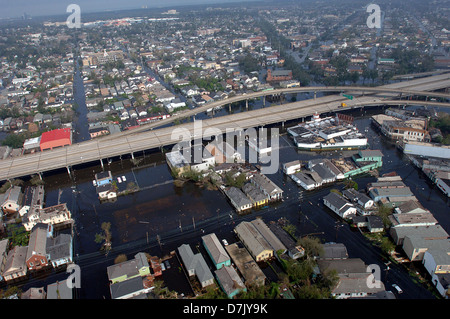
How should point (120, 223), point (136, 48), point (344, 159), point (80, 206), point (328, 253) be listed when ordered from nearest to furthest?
point (328, 253) < point (120, 223) < point (80, 206) < point (344, 159) < point (136, 48)

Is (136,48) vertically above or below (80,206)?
above

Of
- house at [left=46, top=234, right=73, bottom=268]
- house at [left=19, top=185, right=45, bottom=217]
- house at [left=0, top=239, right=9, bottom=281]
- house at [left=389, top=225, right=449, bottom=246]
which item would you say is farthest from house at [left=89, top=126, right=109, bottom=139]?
house at [left=389, top=225, right=449, bottom=246]

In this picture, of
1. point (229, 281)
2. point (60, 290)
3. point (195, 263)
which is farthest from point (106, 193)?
point (229, 281)

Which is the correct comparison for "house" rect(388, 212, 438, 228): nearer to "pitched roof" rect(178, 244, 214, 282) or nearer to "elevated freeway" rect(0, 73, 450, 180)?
"pitched roof" rect(178, 244, 214, 282)

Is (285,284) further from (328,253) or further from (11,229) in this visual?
(11,229)

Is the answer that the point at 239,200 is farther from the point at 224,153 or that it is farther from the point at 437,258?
the point at 437,258
